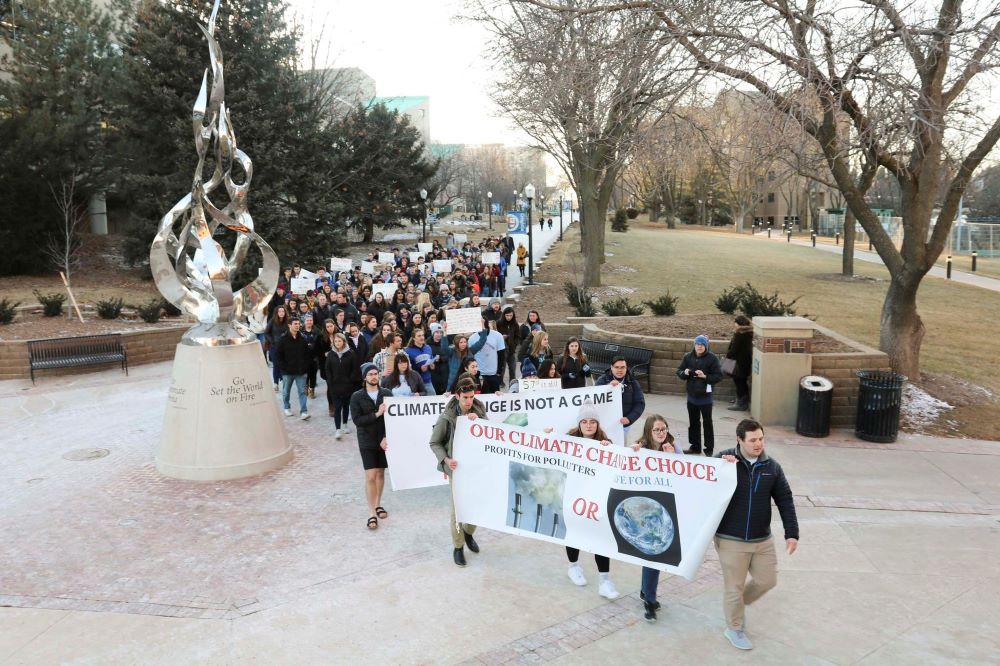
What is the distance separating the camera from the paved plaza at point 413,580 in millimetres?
5492

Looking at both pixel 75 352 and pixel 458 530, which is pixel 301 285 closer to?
pixel 75 352

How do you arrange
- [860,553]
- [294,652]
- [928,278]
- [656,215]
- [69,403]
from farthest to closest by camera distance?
[656,215] < [928,278] < [69,403] < [860,553] < [294,652]

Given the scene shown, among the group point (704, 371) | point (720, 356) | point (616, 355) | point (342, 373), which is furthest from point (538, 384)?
point (720, 356)

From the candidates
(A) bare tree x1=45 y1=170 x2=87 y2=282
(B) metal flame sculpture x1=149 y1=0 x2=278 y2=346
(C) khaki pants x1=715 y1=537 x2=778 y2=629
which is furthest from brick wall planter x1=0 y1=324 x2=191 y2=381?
(C) khaki pants x1=715 y1=537 x2=778 y2=629

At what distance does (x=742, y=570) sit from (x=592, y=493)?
Answer: 54.0 inches

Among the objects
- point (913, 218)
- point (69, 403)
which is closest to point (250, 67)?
point (69, 403)

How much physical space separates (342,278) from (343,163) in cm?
1446

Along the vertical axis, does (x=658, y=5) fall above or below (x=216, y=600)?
above

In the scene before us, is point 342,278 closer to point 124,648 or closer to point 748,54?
point 748,54

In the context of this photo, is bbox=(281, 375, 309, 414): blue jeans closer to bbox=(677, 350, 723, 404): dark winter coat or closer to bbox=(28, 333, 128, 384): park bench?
bbox=(677, 350, 723, 404): dark winter coat

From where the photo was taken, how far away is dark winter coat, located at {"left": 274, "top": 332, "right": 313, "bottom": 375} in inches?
464

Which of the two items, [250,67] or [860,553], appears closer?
[860,553]

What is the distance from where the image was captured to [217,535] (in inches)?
303

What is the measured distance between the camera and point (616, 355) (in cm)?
1419
